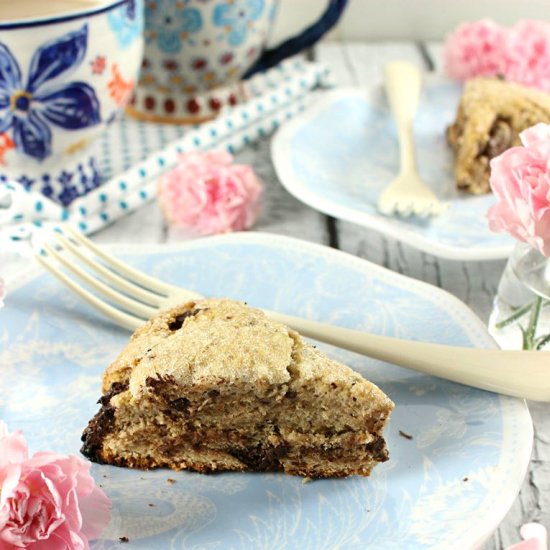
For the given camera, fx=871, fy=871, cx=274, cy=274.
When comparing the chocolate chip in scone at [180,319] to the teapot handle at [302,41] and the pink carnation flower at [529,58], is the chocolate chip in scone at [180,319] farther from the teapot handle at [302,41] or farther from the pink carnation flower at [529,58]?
the pink carnation flower at [529,58]

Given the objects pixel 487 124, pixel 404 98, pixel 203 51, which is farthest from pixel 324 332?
pixel 203 51

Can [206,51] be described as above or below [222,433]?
above

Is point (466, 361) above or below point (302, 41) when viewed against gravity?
below

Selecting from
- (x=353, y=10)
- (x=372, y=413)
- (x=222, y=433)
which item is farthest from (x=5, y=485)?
(x=353, y=10)

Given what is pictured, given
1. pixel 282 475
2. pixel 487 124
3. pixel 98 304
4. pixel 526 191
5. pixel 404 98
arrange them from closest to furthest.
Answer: pixel 282 475 < pixel 526 191 < pixel 98 304 < pixel 487 124 < pixel 404 98

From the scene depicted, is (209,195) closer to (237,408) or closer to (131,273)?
(131,273)

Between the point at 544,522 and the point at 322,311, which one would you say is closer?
the point at 544,522

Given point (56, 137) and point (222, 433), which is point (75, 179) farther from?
point (222, 433)
